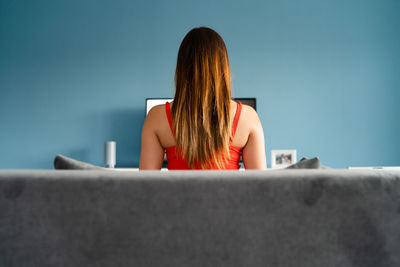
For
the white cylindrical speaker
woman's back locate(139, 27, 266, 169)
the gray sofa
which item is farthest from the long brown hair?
the white cylindrical speaker

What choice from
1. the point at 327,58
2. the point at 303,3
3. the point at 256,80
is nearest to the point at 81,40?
the point at 256,80

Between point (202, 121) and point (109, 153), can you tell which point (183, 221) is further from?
point (109, 153)

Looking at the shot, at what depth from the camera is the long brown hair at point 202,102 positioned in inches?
42.9

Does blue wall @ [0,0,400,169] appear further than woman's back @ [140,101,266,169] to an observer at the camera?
Yes

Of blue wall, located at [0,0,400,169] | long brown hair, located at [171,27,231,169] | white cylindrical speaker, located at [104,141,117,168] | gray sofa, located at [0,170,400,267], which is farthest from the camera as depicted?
blue wall, located at [0,0,400,169]

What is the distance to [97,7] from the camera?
3543 millimetres

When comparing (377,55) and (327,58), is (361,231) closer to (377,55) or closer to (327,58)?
(327,58)

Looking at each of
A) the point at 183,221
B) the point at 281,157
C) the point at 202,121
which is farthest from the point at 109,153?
the point at 183,221

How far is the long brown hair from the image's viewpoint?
3.58 feet

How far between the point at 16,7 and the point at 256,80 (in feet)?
11.4

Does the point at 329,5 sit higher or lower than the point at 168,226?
higher

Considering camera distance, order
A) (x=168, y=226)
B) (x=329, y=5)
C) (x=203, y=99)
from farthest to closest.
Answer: (x=329, y=5)
(x=203, y=99)
(x=168, y=226)

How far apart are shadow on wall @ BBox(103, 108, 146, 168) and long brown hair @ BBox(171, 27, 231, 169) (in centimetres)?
243

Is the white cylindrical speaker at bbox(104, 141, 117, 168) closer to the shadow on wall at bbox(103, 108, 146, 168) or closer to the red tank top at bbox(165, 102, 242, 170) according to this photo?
the shadow on wall at bbox(103, 108, 146, 168)
